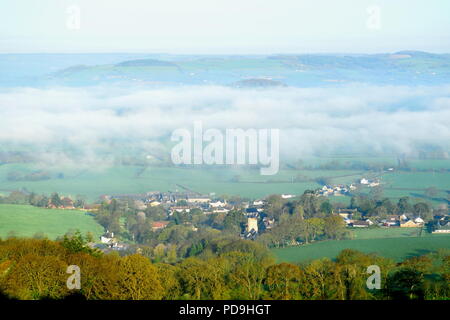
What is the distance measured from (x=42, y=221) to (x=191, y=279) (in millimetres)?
14280

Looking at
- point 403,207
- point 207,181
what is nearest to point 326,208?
point 403,207

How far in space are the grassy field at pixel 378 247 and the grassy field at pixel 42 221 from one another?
7.85 meters

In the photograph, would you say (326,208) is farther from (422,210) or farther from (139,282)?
(139,282)

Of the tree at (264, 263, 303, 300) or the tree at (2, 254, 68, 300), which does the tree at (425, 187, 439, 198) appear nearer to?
the tree at (264, 263, 303, 300)

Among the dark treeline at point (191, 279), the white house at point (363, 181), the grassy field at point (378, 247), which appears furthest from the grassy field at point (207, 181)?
the dark treeline at point (191, 279)

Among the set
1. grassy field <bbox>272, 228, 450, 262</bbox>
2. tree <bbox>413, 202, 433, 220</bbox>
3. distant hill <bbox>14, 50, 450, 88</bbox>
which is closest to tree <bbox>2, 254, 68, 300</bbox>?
grassy field <bbox>272, 228, 450, 262</bbox>

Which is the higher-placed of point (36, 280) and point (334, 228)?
point (36, 280)

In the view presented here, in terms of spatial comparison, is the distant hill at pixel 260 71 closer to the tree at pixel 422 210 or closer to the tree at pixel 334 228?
the tree at pixel 422 210

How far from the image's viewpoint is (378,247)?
20.0 meters

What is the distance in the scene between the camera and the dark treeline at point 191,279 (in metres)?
11.9

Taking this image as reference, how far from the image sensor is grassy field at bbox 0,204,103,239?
24016 mm

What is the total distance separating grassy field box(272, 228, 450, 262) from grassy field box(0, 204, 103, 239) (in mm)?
7847
